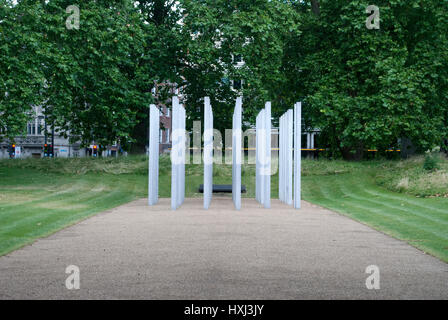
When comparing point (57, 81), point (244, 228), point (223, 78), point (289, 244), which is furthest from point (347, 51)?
point (289, 244)

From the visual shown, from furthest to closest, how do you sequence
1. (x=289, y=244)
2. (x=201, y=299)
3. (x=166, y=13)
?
1. (x=166, y=13)
2. (x=289, y=244)
3. (x=201, y=299)

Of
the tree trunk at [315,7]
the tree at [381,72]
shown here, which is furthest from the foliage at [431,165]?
the tree trunk at [315,7]

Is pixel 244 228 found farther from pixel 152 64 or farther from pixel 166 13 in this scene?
pixel 166 13

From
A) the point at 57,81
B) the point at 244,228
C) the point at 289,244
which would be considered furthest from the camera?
the point at 57,81

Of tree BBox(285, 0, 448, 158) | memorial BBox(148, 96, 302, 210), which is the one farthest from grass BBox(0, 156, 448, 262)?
tree BBox(285, 0, 448, 158)

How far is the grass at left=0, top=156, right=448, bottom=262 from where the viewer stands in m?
10.6

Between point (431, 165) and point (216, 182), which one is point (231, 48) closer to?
point (216, 182)

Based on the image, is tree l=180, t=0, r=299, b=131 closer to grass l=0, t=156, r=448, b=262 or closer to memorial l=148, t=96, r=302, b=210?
grass l=0, t=156, r=448, b=262

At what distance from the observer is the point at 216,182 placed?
25297mm

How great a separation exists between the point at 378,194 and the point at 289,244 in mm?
10896

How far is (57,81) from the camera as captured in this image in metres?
22.4

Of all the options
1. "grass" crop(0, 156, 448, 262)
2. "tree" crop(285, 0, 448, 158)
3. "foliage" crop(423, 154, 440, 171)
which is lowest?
"grass" crop(0, 156, 448, 262)

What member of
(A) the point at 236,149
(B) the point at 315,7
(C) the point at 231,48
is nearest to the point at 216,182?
(C) the point at 231,48

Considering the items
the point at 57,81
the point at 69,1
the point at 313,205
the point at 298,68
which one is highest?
the point at 69,1
